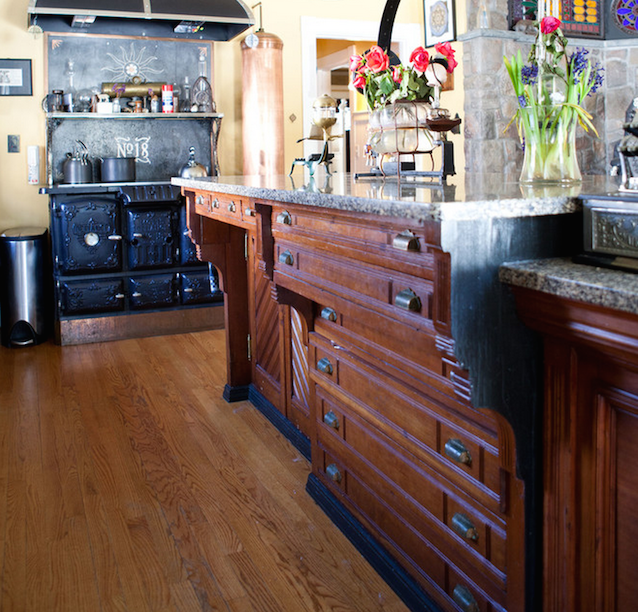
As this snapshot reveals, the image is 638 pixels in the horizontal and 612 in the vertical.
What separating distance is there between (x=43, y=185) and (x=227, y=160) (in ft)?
4.63

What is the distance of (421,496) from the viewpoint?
1.76 meters

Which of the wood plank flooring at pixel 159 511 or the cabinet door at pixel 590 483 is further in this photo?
the wood plank flooring at pixel 159 511

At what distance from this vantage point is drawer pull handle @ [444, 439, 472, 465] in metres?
1.55

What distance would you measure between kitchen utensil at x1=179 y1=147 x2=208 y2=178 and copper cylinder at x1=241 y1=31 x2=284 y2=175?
38 centimetres

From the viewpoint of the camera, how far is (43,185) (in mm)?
5219

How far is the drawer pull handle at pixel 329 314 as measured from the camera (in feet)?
7.18

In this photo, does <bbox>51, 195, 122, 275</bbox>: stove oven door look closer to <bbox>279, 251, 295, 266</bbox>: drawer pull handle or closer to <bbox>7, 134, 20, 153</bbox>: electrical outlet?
<bbox>7, 134, 20, 153</bbox>: electrical outlet

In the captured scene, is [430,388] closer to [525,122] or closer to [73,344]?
[525,122]

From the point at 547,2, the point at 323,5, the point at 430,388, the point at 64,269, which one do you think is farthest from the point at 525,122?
the point at 323,5

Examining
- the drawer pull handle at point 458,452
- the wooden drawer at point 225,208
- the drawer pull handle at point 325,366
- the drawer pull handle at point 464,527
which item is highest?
the wooden drawer at point 225,208

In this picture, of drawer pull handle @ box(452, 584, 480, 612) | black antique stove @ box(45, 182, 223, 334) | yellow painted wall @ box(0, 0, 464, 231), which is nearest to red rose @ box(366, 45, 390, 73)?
drawer pull handle @ box(452, 584, 480, 612)

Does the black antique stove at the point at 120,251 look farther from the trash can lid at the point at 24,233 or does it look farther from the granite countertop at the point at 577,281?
the granite countertop at the point at 577,281

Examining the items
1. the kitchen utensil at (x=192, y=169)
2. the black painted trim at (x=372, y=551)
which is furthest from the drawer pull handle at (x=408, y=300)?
the kitchen utensil at (x=192, y=169)

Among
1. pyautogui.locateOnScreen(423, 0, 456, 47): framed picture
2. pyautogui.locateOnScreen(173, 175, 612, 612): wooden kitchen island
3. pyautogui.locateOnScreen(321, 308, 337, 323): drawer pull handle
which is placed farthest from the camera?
pyautogui.locateOnScreen(423, 0, 456, 47): framed picture
